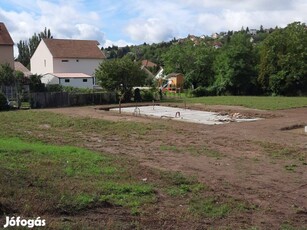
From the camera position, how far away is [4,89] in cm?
3578

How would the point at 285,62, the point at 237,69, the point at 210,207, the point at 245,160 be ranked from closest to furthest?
the point at 210,207 → the point at 245,160 → the point at 285,62 → the point at 237,69

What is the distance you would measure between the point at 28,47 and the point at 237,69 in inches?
2265

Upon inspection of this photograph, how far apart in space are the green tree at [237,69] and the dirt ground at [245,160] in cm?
3091

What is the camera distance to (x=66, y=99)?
120 feet

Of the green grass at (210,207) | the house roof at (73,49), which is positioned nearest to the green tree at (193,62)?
the house roof at (73,49)

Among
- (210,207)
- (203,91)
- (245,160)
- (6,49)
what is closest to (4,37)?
(6,49)

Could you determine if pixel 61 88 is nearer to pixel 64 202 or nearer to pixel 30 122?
pixel 30 122

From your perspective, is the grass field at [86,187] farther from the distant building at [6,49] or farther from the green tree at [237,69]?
the green tree at [237,69]

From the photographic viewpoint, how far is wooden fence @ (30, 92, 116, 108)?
34.6 meters

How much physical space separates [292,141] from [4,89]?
2704 centimetres

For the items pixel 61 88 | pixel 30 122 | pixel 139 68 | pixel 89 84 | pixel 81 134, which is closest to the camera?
pixel 81 134

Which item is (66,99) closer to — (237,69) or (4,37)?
(4,37)

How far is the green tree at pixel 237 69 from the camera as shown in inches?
2069

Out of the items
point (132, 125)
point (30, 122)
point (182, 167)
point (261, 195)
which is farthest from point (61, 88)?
point (261, 195)
